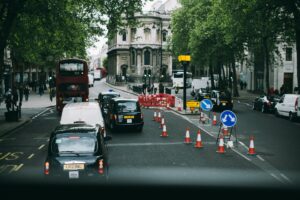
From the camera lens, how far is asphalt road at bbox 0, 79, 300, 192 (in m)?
13.4

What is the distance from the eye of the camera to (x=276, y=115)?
3428cm

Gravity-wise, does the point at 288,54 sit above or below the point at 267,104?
above

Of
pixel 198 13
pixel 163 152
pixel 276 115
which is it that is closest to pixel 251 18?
pixel 276 115

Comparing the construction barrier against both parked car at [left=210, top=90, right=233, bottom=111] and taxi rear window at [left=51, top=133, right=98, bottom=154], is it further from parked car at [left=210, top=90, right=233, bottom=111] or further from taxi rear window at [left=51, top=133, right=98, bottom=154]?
taxi rear window at [left=51, top=133, right=98, bottom=154]

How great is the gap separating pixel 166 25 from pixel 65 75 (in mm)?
78080

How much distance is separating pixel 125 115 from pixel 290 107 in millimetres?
12059

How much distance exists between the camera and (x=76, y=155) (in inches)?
444

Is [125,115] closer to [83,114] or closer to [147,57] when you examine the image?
[83,114]

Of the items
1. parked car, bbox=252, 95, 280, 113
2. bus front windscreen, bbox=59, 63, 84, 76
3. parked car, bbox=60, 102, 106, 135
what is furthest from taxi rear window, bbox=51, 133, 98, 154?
parked car, bbox=252, 95, 280, 113

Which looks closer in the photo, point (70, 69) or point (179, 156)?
point (179, 156)

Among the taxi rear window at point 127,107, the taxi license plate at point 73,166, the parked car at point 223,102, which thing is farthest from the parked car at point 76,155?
the parked car at point 223,102

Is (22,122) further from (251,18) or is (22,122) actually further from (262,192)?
(262,192)

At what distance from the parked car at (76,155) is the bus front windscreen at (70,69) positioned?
80.8 ft

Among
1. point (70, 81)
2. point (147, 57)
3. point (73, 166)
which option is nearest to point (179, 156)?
point (73, 166)
